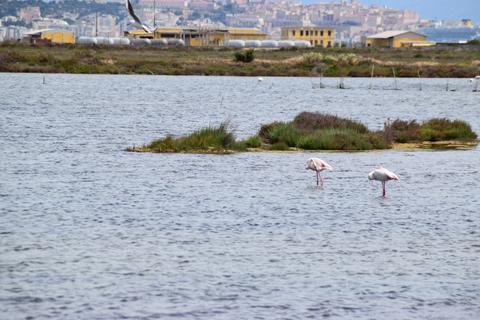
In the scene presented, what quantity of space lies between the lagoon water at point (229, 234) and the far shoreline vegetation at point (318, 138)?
3.39 ft

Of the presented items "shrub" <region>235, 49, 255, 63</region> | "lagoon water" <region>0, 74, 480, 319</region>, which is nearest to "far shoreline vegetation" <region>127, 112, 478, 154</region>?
"lagoon water" <region>0, 74, 480, 319</region>

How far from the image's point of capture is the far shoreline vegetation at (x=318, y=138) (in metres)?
35.1

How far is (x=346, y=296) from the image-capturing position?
51.4ft

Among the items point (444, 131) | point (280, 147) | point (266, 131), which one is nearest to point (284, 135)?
point (280, 147)

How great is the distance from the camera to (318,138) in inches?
1422

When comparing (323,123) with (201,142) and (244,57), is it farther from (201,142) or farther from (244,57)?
(244,57)

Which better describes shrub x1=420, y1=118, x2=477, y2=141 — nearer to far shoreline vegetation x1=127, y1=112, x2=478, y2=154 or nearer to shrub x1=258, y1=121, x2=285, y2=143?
far shoreline vegetation x1=127, y1=112, x2=478, y2=154

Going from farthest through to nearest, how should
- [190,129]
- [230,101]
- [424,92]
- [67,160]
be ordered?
[424,92], [230,101], [190,129], [67,160]

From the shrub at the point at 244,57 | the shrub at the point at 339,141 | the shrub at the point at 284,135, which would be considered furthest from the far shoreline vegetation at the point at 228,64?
the shrub at the point at 339,141

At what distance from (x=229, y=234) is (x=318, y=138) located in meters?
16.1

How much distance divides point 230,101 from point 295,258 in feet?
179

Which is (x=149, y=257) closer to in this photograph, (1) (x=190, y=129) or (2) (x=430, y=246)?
(2) (x=430, y=246)

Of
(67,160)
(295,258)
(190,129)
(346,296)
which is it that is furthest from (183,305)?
(190,129)

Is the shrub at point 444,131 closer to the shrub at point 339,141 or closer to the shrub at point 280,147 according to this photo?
the shrub at point 339,141
